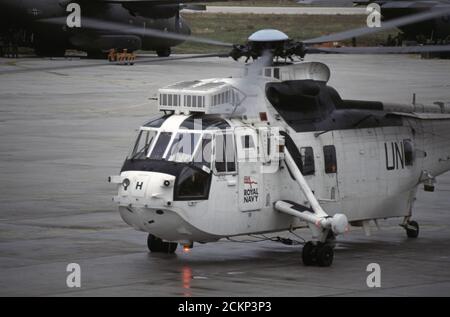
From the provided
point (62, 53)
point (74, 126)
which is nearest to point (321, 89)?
point (74, 126)

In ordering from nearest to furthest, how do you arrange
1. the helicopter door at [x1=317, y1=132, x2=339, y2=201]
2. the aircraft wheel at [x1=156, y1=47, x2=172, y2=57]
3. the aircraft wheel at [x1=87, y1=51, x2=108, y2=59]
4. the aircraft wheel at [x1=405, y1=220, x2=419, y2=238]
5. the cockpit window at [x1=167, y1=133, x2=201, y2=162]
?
the cockpit window at [x1=167, y1=133, x2=201, y2=162]
the helicopter door at [x1=317, y1=132, x2=339, y2=201]
the aircraft wheel at [x1=405, y1=220, x2=419, y2=238]
the aircraft wheel at [x1=87, y1=51, x2=108, y2=59]
the aircraft wheel at [x1=156, y1=47, x2=172, y2=57]

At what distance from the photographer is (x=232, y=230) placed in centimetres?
1898

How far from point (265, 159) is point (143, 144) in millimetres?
2035

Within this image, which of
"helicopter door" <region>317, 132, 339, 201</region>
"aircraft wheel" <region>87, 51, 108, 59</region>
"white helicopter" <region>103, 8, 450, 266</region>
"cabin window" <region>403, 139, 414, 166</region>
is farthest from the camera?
"aircraft wheel" <region>87, 51, 108, 59</region>

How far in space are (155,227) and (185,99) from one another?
2205 mm

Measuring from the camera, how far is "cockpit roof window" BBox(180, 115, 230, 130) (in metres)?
19.0

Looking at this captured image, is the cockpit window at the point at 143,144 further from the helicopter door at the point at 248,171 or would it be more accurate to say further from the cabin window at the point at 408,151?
the cabin window at the point at 408,151

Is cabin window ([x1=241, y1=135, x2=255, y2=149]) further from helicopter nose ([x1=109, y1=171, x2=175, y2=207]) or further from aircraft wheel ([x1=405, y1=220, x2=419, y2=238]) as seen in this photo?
aircraft wheel ([x1=405, y1=220, x2=419, y2=238])

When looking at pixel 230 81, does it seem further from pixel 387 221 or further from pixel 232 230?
pixel 387 221

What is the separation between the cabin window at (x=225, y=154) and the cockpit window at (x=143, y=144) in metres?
1.06

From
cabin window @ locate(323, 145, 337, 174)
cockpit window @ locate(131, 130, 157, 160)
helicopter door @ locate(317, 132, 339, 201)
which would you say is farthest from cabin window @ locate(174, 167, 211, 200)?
cabin window @ locate(323, 145, 337, 174)

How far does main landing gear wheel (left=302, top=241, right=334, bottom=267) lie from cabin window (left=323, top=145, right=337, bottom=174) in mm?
1757

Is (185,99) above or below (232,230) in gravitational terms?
above

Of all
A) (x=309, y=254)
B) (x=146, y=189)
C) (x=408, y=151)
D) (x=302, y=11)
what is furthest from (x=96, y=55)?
(x=302, y=11)
